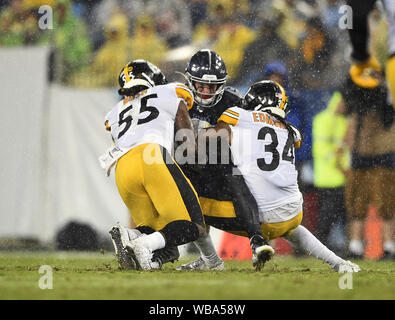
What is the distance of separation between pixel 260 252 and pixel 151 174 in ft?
2.70

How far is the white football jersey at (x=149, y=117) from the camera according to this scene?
4555mm

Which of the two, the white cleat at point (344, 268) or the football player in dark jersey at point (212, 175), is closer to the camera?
the white cleat at point (344, 268)

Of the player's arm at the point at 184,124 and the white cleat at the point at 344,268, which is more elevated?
the player's arm at the point at 184,124

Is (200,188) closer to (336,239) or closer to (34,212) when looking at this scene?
(336,239)

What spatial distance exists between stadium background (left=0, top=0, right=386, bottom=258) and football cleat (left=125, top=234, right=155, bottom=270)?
2.96 meters

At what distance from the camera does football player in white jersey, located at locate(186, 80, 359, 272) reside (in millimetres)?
4852

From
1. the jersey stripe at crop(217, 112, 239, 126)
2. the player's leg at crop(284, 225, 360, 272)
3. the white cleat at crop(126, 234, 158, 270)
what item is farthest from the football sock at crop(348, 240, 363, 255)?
the white cleat at crop(126, 234, 158, 270)

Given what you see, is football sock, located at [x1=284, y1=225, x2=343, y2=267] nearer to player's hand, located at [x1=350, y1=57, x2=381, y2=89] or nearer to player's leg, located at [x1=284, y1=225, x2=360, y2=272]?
player's leg, located at [x1=284, y1=225, x2=360, y2=272]

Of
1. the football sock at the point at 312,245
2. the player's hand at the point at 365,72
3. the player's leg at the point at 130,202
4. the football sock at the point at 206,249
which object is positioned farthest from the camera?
the football sock at the point at 206,249

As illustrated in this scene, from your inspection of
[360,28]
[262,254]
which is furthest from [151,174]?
[360,28]

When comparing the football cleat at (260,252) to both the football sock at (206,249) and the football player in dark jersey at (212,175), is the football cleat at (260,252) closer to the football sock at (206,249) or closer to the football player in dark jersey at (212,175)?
the football player in dark jersey at (212,175)

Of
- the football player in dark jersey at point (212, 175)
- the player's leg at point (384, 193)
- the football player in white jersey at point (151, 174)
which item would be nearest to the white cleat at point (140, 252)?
the football player in white jersey at point (151, 174)

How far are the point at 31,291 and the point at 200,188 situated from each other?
1818 millimetres

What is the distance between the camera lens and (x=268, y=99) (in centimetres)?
510
